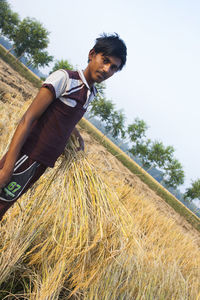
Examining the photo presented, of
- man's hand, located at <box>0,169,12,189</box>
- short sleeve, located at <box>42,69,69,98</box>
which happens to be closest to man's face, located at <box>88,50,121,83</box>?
short sleeve, located at <box>42,69,69,98</box>

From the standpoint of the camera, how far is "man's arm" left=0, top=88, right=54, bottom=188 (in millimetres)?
1064

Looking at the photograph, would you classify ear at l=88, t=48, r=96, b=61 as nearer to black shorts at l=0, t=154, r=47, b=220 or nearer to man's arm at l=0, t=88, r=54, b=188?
man's arm at l=0, t=88, r=54, b=188

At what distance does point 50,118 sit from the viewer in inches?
47.1

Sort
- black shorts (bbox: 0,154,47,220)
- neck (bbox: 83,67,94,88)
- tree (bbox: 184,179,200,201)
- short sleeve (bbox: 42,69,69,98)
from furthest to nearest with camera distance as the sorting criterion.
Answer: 1. tree (bbox: 184,179,200,201)
2. neck (bbox: 83,67,94,88)
3. black shorts (bbox: 0,154,47,220)
4. short sleeve (bbox: 42,69,69,98)

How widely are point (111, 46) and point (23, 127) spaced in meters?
0.73

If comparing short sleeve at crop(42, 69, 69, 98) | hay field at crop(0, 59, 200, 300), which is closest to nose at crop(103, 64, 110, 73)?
short sleeve at crop(42, 69, 69, 98)

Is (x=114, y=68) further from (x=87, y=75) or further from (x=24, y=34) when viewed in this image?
(x=24, y=34)

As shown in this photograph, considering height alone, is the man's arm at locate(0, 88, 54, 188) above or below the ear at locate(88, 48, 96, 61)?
below

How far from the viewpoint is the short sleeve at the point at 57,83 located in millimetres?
1063

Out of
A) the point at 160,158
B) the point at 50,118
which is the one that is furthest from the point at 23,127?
the point at 160,158

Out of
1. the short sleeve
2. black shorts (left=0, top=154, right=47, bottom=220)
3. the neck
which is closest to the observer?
the short sleeve

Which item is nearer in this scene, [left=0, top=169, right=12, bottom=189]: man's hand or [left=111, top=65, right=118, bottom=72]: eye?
[left=0, top=169, right=12, bottom=189]: man's hand

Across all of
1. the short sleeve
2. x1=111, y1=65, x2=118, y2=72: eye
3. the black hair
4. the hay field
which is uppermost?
the black hair

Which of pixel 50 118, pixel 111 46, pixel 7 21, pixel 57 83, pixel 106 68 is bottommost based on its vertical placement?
pixel 50 118
